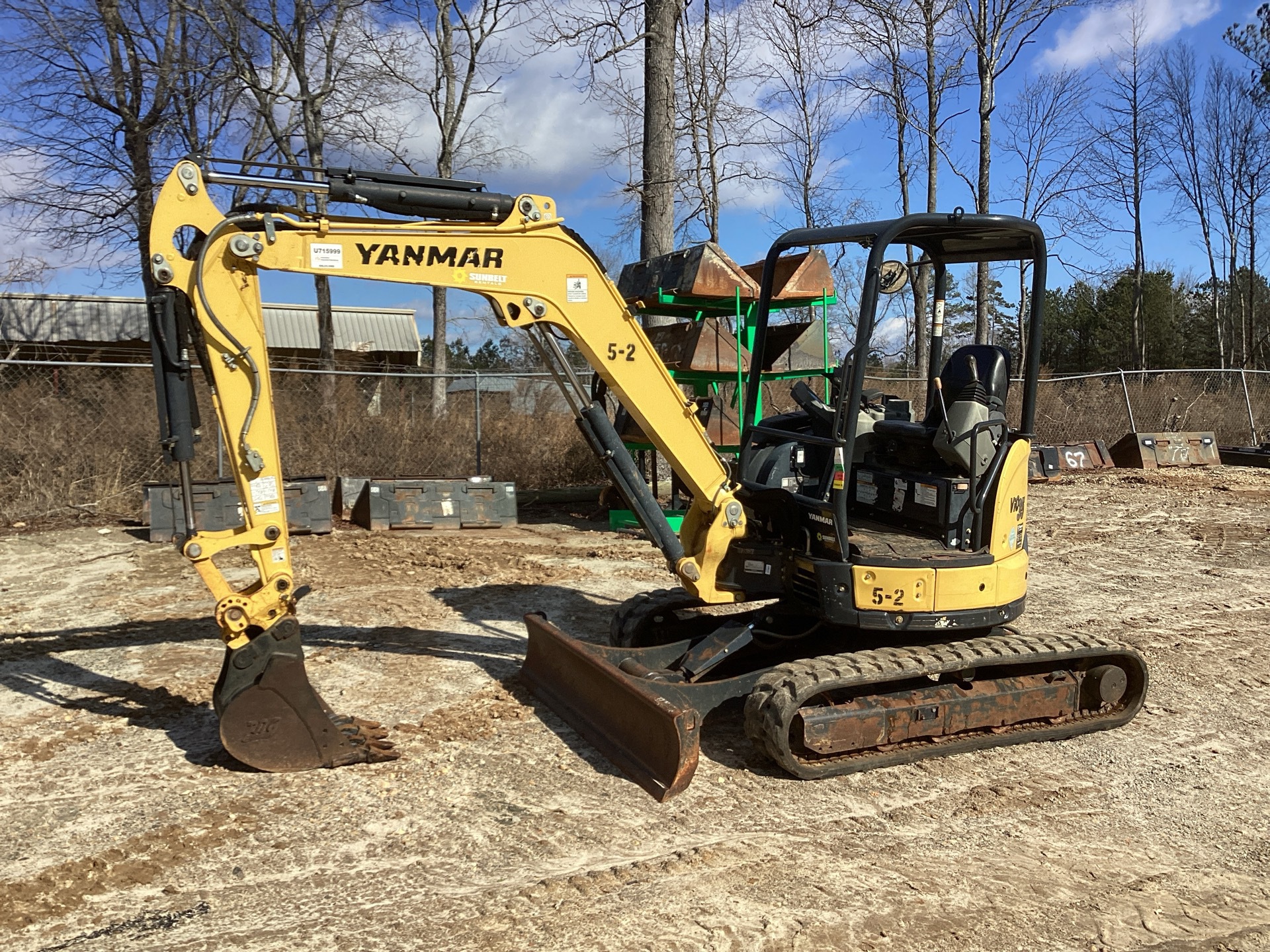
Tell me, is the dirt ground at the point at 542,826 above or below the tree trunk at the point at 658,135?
below

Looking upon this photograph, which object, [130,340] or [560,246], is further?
[130,340]

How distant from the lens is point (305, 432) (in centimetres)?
1328

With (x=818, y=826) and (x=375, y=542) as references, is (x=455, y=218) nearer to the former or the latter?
(x=818, y=826)

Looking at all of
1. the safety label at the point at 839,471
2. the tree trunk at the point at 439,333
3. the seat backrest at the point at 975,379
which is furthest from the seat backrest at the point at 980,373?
the tree trunk at the point at 439,333

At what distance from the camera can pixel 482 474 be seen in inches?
552

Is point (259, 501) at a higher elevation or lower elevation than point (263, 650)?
higher

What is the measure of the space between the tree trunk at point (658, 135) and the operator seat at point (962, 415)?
27.5ft

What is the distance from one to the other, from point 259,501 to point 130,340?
29612mm

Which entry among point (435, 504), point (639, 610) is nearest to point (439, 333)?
point (435, 504)

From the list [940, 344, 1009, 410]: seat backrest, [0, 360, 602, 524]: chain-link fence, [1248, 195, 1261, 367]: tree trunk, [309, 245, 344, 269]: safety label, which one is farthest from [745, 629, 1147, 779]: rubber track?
[1248, 195, 1261, 367]: tree trunk

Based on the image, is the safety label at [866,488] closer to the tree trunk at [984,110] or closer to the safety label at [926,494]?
the safety label at [926,494]

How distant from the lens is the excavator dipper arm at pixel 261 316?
14.9ft

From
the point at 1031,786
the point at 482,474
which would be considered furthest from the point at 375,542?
the point at 1031,786

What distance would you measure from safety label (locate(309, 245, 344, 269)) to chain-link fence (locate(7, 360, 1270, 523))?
7096mm
